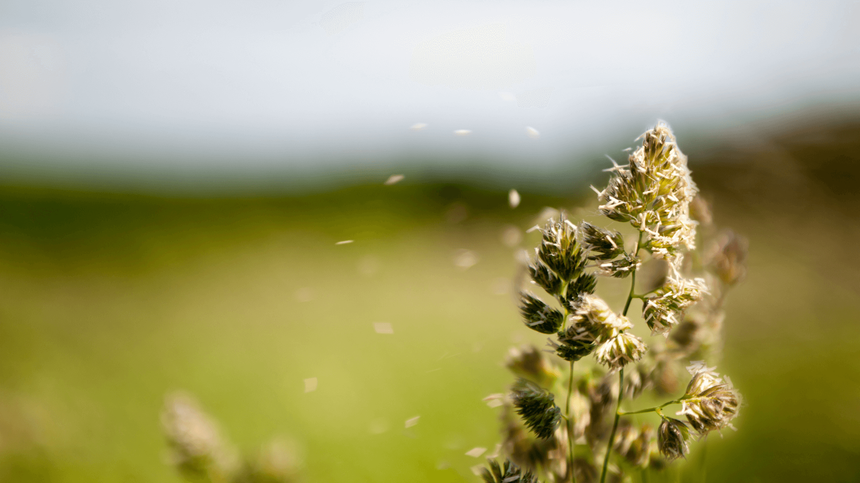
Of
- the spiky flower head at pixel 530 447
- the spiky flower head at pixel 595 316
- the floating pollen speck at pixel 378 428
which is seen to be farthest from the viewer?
the floating pollen speck at pixel 378 428

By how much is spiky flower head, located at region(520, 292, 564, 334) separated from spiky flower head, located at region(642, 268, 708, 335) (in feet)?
0.25

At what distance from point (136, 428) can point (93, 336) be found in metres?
1.67

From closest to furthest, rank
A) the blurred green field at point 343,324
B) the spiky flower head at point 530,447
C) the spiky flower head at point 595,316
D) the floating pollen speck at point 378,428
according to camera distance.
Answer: the spiky flower head at point 595,316 → the spiky flower head at point 530,447 → the floating pollen speck at point 378,428 → the blurred green field at point 343,324

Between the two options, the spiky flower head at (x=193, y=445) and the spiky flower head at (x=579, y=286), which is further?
the spiky flower head at (x=193, y=445)

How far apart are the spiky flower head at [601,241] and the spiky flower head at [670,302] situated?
48 mm

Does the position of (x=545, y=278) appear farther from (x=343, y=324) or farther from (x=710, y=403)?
(x=343, y=324)

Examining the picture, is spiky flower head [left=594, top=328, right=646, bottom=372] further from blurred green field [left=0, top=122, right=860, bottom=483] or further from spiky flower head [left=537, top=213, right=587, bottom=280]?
blurred green field [left=0, top=122, right=860, bottom=483]

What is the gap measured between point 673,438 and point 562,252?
19 cm

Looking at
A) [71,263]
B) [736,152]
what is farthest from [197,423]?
[71,263]

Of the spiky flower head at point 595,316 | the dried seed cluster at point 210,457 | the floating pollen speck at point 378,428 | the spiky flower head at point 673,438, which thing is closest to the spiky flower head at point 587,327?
the spiky flower head at point 595,316

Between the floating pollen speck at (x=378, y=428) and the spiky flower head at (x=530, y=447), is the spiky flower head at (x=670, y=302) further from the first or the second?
the floating pollen speck at (x=378, y=428)

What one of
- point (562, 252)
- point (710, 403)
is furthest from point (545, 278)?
point (710, 403)

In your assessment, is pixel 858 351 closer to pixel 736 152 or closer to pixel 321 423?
pixel 736 152

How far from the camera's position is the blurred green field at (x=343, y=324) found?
1.41m
